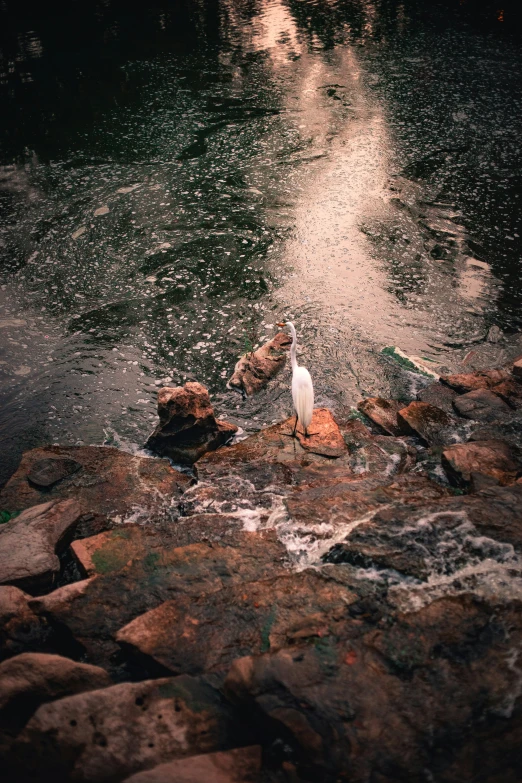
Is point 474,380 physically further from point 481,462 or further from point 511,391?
point 481,462

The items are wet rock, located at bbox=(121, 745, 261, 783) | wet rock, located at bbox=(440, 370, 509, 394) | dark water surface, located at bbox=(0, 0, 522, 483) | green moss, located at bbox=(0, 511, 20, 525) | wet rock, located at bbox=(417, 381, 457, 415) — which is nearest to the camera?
wet rock, located at bbox=(121, 745, 261, 783)

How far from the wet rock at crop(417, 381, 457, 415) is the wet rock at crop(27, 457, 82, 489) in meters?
4.45

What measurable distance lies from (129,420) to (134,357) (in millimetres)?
1324

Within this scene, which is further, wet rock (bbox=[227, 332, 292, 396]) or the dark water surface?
the dark water surface

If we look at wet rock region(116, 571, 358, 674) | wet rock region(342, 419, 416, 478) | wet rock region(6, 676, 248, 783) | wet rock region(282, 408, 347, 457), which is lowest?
wet rock region(342, 419, 416, 478)

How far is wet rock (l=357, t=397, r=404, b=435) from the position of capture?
21.4 feet

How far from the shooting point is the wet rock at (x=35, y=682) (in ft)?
10.1

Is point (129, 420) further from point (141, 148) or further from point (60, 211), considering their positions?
point (141, 148)

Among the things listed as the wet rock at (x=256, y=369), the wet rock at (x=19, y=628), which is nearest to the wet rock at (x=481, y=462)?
the wet rock at (x=256, y=369)

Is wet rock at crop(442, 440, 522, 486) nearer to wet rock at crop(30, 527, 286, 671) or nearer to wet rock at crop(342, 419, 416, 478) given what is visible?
wet rock at crop(342, 419, 416, 478)

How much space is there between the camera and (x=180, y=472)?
6.09 metres

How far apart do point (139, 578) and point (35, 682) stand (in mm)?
1067

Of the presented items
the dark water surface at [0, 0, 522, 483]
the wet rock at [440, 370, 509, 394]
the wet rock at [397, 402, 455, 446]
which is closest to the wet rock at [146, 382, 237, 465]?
the dark water surface at [0, 0, 522, 483]

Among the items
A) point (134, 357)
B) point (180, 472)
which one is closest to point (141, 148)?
point (134, 357)
